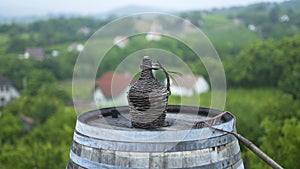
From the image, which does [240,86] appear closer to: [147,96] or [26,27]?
[147,96]

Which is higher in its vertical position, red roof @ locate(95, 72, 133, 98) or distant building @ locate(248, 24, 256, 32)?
red roof @ locate(95, 72, 133, 98)

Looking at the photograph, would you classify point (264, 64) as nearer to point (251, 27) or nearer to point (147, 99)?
point (147, 99)

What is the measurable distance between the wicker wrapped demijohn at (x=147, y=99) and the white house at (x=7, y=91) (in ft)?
167

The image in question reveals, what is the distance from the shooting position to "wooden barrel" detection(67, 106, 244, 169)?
17.8 ft

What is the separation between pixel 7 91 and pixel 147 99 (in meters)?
53.1

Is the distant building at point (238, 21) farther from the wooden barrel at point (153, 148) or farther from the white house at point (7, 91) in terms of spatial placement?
the wooden barrel at point (153, 148)

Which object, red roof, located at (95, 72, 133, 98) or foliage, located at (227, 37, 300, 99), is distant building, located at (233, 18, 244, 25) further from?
red roof, located at (95, 72, 133, 98)

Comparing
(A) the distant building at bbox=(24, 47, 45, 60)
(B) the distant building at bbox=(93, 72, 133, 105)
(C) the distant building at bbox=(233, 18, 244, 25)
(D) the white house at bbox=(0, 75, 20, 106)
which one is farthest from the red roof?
(C) the distant building at bbox=(233, 18, 244, 25)

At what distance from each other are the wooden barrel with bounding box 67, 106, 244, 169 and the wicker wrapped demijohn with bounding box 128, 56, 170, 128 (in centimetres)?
44

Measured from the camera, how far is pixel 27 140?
29312mm

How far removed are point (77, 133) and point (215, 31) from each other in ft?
240

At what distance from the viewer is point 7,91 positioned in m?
55.2

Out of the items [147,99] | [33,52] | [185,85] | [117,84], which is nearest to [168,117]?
[147,99]

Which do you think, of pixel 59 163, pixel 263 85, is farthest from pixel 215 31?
pixel 59 163
